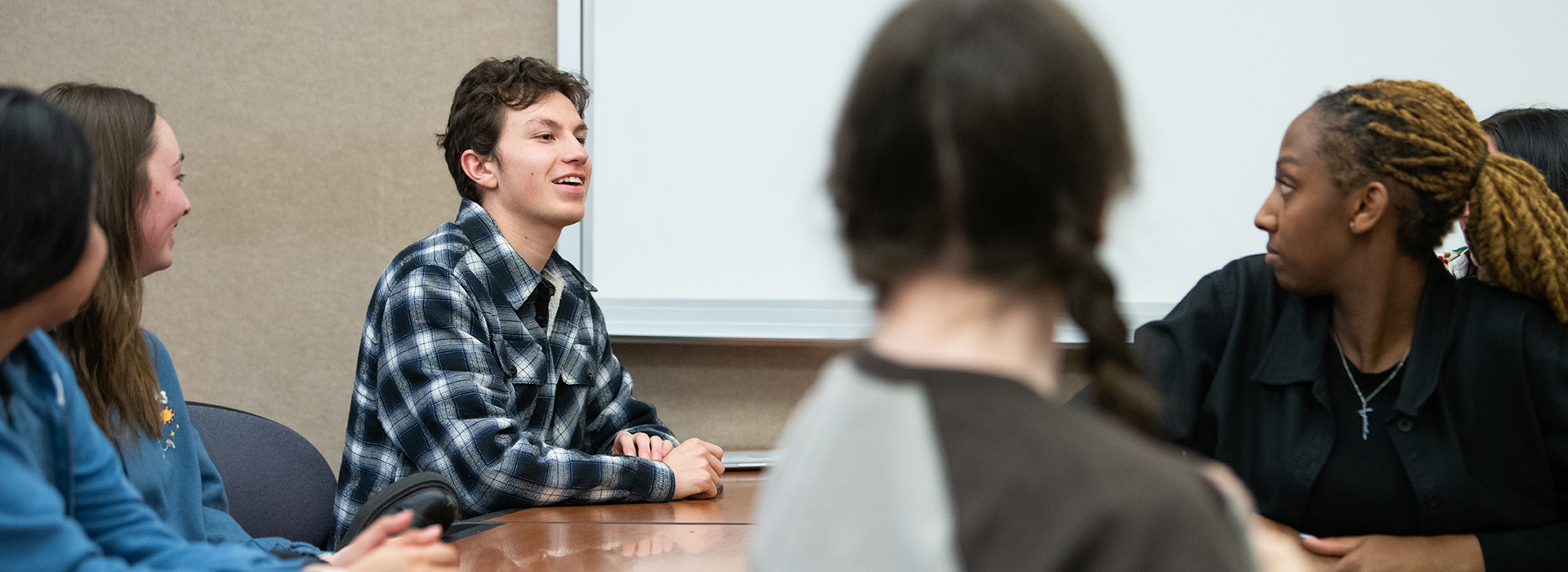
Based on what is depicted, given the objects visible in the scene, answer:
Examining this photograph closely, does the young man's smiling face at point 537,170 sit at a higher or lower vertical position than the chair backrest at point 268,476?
higher

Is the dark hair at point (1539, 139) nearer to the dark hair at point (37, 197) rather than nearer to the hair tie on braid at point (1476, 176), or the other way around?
the hair tie on braid at point (1476, 176)

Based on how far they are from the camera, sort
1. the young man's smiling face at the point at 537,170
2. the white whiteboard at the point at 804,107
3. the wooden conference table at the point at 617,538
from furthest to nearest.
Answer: the white whiteboard at the point at 804,107
the young man's smiling face at the point at 537,170
the wooden conference table at the point at 617,538

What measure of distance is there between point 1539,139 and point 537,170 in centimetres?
181

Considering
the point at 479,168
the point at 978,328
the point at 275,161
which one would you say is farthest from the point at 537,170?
the point at 978,328

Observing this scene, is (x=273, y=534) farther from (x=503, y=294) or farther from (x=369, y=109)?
(x=369, y=109)

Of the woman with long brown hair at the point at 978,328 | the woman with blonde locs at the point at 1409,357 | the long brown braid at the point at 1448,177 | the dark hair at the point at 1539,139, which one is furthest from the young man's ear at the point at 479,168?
the dark hair at the point at 1539,139

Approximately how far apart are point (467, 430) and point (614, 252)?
98 cm

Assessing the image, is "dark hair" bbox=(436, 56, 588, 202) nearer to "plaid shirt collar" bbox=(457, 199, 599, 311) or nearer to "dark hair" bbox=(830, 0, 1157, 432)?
"plaid shirt collar" bbox=(457, 199, 599, 311)

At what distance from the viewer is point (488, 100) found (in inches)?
78.7

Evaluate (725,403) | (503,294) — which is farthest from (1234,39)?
(503,294)

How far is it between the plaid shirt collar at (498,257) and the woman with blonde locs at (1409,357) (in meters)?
1.07

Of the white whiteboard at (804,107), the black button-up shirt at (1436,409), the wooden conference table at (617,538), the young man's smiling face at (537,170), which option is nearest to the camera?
the wooden conference table at (617,538)

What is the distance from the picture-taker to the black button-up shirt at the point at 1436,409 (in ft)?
4.11

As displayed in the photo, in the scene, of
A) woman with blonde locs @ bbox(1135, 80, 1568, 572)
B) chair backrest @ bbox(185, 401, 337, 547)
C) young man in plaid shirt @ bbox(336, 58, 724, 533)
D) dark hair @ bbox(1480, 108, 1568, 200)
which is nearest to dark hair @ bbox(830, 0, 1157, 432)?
woman with blonde locs @ bbox(1135, 80, 1568, 572)
